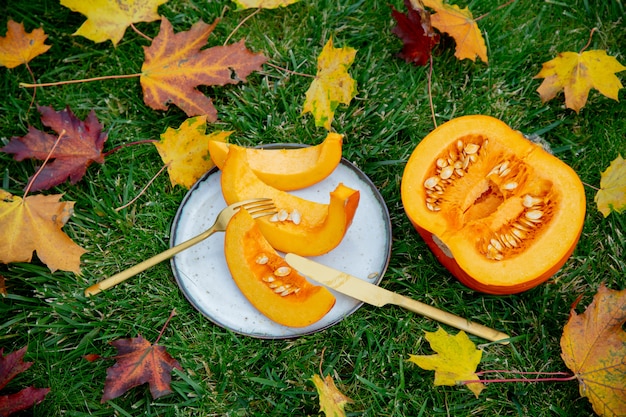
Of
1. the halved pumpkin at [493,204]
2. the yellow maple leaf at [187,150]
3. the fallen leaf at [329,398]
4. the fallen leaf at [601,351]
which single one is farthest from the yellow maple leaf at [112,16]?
the fallen leaf at [601,351]

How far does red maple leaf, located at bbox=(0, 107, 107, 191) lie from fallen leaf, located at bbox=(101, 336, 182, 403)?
56 centimetres

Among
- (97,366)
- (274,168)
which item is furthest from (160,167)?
(97,366)

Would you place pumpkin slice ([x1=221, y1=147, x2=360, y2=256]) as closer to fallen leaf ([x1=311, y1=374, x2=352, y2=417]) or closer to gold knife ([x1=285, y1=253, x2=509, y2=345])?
gold knife ([x1=285, y1=253, x2=509, y2=345])

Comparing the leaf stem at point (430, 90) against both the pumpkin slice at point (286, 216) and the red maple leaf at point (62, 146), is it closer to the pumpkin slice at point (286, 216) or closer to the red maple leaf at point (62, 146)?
the pumpkin slice at point (286, 216)

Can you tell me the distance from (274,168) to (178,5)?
0.86 metres

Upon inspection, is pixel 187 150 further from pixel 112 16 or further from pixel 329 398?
pixel 329 398

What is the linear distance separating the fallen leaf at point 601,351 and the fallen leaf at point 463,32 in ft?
2.85

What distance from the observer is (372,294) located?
1.56 meters

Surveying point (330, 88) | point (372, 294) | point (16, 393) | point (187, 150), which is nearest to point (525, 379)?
point (372, 294)

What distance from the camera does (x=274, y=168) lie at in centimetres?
167

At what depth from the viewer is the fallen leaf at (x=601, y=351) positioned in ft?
A: 4.71

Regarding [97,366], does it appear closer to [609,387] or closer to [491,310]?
[491,310]

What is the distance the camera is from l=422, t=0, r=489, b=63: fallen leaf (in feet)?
6.24

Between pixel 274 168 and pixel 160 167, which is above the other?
pixel 274 168
